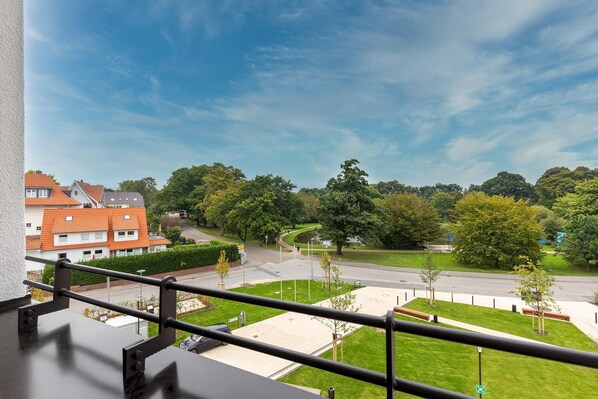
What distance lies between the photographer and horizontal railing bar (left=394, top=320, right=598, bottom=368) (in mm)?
542

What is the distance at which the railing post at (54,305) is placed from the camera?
1586 mm

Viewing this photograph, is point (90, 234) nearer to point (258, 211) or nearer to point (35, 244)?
point (35, 244)

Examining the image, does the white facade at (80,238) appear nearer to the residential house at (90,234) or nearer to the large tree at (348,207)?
the residential house at (90,234)

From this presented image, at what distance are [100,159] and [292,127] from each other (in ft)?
110

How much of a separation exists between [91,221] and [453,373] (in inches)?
863

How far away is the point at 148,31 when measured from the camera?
29875 mm

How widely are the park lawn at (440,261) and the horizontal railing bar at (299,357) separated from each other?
23951 millimetres

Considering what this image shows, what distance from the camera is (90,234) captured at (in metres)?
18.2

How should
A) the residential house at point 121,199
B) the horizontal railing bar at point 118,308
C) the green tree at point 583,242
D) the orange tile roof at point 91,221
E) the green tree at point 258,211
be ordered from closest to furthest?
the horizontal railing bar at point 118,308
the orange tile roof at point 91,221
the green tree at point 583,242
the green tree at point 258,211
the residential house at point 121,199

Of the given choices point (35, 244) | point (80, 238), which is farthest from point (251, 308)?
point (35, 244)

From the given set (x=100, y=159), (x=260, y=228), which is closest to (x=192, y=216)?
(x=100, y=159)

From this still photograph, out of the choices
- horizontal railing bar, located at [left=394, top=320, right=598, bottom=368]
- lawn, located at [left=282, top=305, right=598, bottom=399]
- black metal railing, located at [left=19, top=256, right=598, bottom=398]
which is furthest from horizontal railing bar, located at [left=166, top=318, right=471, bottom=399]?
lawn, located at [left=282, top=305, right=598, bottom=399]

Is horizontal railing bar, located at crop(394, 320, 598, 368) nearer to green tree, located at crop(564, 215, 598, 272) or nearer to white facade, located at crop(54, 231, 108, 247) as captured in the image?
white facade, located at crop(54, 231, 108, 247)

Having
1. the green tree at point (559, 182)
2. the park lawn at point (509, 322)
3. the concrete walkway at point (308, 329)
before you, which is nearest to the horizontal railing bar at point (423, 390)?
the concrete walkway at point (308, 329)
